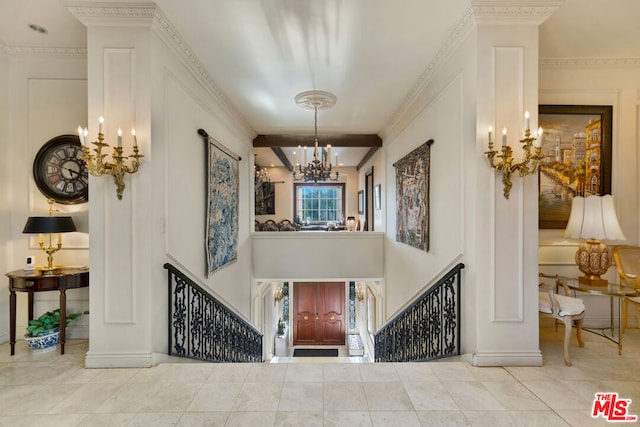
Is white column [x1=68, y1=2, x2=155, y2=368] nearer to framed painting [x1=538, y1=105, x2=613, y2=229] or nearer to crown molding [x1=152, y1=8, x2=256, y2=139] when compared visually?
crown molding [x1=152, y1=8, x2=256, y2=139]

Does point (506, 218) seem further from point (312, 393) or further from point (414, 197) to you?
point (312, 393)

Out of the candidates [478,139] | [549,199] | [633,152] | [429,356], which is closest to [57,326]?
[429,356]

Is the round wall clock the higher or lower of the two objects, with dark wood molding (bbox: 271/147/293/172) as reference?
lower

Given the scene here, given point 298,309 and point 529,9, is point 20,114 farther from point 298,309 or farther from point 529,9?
point 298,309

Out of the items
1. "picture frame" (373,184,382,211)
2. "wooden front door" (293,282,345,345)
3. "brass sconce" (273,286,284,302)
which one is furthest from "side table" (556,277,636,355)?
"brass sconce" (273,286,284,302)

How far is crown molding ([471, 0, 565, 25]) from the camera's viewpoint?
2.19 meters

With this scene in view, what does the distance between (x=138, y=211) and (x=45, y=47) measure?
2.29 m

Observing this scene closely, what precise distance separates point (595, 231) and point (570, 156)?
1.01m

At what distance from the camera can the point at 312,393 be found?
6.51ft

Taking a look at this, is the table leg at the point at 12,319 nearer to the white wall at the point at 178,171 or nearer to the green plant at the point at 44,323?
→ the green plant at the point at 44,323

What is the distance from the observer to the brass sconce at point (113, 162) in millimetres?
2146

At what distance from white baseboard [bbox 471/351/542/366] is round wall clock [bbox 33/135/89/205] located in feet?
13.5

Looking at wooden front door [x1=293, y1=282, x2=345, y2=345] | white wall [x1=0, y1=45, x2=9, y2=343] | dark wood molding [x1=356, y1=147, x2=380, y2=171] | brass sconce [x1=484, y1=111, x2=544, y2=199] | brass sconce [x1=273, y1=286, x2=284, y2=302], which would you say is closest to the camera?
brass sconce [x1=484, y1=111, x2=544, y2=199]

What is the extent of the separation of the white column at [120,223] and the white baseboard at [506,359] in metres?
2.70
